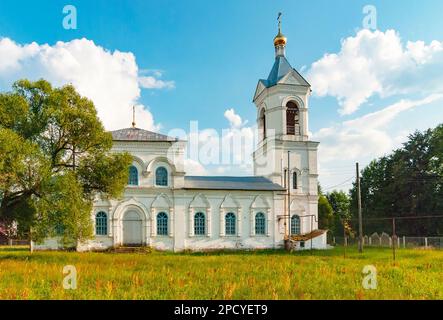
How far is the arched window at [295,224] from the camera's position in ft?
99.6

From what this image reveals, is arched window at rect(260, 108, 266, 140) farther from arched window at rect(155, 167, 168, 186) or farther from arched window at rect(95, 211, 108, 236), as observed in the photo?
arched window at rect(95, 211, 108, 236)

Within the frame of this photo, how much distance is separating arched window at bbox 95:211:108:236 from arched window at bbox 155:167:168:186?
14.5ft

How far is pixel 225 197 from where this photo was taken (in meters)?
29.3

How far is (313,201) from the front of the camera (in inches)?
1228

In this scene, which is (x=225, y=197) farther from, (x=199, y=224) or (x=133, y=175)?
(x=133, y=175)

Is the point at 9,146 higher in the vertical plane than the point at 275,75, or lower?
lower

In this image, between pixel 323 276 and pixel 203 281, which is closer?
pixel 203 281

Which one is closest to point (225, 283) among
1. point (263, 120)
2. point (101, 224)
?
point (101, 224)

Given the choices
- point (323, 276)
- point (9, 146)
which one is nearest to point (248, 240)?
point (323, 276)

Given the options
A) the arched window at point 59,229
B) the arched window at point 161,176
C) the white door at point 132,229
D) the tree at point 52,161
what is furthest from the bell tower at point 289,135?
the arched window at point 59,229

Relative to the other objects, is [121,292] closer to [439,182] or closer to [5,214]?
[5,214]

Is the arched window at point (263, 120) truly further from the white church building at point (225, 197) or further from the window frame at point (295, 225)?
the window frame at point (295, 225)

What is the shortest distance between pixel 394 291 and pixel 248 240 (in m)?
19.3

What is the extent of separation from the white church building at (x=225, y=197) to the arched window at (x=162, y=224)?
7 centimetres
